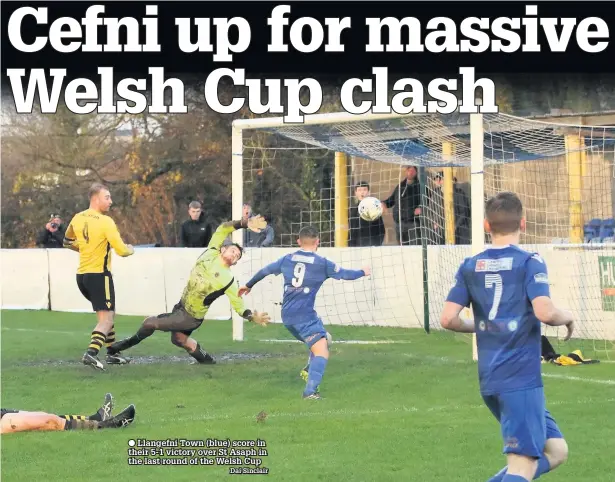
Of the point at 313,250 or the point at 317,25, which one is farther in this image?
the point at 317,25

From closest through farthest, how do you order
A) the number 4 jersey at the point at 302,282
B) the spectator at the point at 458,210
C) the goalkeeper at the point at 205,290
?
the number 4 jersey at the point at 302,282, the goalkeeper at the point at 205,290, the spectator at the point at 458,210

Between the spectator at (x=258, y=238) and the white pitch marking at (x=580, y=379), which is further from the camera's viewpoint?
the spectator at (x=258, y=238)

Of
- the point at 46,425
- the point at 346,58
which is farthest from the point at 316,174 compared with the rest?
the point at 46,425

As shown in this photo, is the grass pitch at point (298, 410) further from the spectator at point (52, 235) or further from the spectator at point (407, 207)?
the spectator at point (52, 235)

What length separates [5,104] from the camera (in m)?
28.1

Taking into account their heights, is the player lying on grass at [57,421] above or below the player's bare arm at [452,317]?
below

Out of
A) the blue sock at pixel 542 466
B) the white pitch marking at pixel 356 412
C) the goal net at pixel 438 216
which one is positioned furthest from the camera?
the goal net at pixel 438 216

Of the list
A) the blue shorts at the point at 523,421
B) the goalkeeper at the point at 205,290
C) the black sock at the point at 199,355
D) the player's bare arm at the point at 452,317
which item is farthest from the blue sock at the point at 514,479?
the black sock at the point at 199,355

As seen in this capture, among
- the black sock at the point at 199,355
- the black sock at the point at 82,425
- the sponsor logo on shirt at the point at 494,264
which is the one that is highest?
the sponsor logo on shirt at the point at 494,264

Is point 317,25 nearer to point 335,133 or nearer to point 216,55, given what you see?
point 335,133

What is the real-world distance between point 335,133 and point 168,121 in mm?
12947

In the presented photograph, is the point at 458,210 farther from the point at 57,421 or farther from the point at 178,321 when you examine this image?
the point at 57,421

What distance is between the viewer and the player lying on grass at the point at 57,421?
26.8 ft

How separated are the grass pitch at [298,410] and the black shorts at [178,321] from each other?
0.49 m
